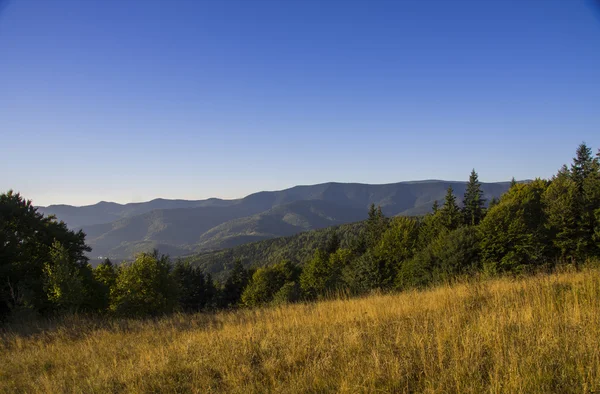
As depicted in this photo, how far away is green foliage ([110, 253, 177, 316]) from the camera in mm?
22172

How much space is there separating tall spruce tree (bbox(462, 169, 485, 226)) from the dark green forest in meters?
0.19

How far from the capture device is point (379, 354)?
3727mm

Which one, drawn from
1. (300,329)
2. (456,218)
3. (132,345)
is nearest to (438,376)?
(300,329)

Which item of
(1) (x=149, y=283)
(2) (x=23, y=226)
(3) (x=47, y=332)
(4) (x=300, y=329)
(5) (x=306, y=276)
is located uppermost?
(2) (x=23, y=226)

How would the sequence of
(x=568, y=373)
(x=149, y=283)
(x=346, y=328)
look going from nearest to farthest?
(x=568, y=373) → (x=346, y=328) → (x=149, y=283)

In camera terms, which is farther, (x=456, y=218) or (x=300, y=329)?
(x=456, y=218)

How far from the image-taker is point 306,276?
57.4m

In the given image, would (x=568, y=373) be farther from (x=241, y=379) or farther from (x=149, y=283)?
(x=149, y=283)

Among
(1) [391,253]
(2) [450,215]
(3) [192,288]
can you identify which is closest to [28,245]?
(3) [192,288]

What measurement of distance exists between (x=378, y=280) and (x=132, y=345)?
1565 inches

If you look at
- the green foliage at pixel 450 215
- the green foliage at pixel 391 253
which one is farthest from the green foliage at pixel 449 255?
the green foliage at pixel 450 215

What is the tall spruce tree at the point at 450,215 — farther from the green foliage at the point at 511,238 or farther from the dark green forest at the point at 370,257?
the green foliage at the point at 511,238

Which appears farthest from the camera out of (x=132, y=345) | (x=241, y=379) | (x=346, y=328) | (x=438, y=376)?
(x=132, y=345)

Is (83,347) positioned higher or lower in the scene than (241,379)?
lower
